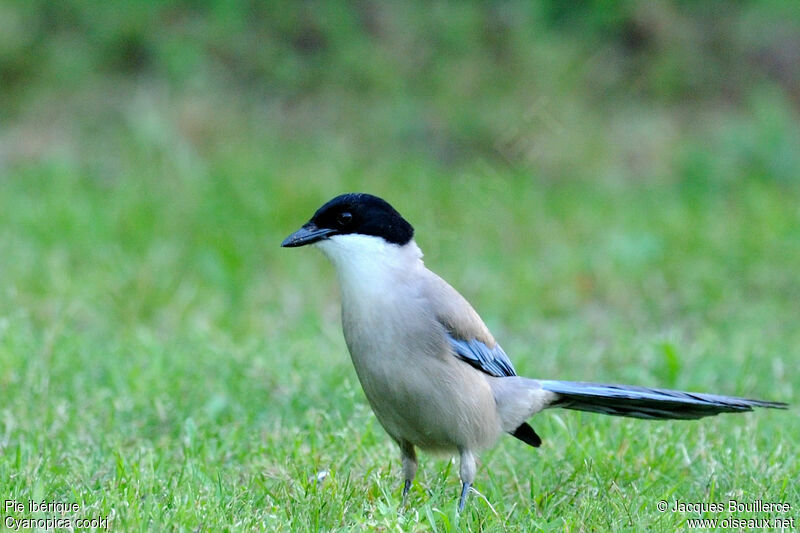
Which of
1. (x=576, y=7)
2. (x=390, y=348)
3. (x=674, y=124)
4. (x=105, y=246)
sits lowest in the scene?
(x=105, y=246)

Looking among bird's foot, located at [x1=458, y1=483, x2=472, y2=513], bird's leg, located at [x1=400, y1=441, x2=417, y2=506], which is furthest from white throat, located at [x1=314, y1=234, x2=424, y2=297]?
bird's foot, located at [x1=458, y1=483, x2=472, y2=513]

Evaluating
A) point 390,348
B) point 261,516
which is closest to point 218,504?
point 261,516

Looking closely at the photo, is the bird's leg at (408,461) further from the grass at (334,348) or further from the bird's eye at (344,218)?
the bird's eye at (344,218)

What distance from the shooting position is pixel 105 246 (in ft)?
27.2

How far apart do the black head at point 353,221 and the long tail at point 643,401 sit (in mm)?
934

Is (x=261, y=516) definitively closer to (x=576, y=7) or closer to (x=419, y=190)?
(x=419, y=190)

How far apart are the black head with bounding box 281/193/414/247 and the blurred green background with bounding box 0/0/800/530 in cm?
88

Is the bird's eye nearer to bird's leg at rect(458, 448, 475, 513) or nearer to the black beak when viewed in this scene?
the black beak

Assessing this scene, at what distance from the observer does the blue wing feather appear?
434 centimetres

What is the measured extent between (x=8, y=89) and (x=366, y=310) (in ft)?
27.4

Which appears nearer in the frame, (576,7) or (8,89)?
(8,89)

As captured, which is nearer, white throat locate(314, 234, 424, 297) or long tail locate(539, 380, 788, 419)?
white throat locate(314, 234, 424, 297)

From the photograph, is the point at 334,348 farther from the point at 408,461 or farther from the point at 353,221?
the point at 353,221

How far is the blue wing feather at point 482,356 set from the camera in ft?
14.2
